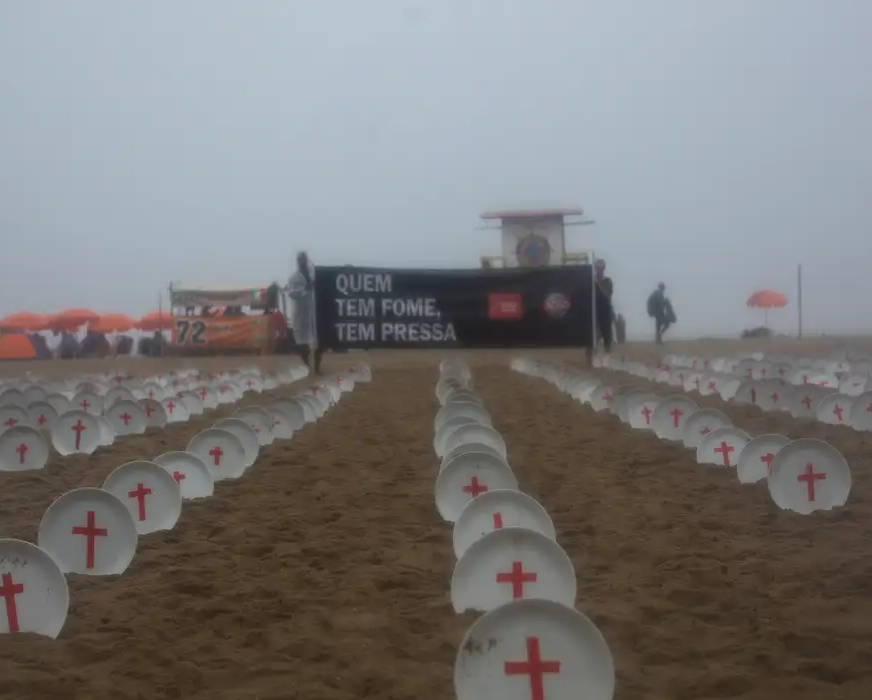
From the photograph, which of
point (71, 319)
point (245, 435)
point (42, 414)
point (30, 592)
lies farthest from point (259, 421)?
point (71, 319)

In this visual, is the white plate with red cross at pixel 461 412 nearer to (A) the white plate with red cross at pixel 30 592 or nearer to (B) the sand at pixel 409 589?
(B) the sand at pixel 409 589

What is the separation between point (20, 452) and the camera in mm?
9539

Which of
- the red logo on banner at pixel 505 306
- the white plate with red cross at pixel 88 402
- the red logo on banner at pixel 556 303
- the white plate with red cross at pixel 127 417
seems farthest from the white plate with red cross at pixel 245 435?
the red logo on banner at pixel 556 303

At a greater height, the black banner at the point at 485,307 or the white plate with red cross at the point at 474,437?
the black banner at the point at 485,307

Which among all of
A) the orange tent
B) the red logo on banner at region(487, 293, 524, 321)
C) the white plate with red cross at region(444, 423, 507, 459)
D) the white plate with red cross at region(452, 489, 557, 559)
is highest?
the red logo on banner at region(487, 293, 524, 321)

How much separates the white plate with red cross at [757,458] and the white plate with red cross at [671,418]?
7.18ft

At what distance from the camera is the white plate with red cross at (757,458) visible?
802cm

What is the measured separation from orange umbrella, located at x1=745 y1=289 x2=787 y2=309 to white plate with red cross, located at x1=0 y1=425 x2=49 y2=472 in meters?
36.9

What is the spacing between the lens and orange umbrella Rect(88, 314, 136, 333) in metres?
45.5

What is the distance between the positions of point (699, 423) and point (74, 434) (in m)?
5.71

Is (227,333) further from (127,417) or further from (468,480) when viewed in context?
(468,480)

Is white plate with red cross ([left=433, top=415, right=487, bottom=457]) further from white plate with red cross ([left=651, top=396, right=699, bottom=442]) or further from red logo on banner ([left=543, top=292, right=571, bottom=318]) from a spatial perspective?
red logo on banner ([left=543, top=292, right=571, bottom=318])

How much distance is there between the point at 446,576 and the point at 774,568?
1.67 meters

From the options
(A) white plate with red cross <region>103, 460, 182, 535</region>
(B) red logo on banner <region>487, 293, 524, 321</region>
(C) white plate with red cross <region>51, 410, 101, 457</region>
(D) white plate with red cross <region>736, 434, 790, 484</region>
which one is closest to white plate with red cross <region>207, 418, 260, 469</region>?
(C) white plate with red cross <region>51, 410, 101, 457</region>
